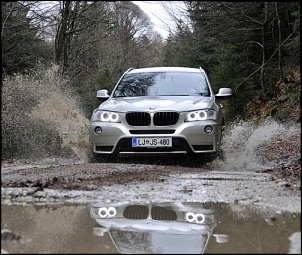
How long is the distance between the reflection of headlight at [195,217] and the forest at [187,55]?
24.6 feet

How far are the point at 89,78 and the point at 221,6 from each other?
19.8 m

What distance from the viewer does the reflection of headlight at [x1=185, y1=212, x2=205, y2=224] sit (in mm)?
3160

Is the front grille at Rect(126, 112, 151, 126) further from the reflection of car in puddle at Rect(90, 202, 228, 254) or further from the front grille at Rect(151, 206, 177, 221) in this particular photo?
the front grille at Rect(151, 206, 177, 221)

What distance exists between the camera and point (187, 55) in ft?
94.4

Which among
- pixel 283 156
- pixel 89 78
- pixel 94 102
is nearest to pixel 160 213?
pixel 283 156

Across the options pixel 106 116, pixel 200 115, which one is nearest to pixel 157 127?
pixel 200 115

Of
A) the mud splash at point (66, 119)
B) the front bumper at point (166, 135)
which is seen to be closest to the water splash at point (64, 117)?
the mud splash at point (66, 119)

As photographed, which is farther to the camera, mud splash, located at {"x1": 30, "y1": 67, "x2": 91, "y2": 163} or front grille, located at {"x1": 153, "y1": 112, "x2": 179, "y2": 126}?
mud splash, located at {"x1": 30, "y1": 67, "x2": 91, "y2": 163}

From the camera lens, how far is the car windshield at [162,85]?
8.33 m

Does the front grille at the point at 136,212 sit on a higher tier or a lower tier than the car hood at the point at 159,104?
lower

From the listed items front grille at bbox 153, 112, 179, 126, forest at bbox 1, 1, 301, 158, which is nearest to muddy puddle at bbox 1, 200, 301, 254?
front grille at bbox 153, 112, 179, 126

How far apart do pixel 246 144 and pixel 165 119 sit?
2740 millimetres

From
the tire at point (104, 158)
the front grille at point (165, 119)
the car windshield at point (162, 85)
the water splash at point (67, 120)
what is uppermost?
the car windshield at point (162, 85)

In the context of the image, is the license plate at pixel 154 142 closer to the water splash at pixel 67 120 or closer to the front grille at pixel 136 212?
the water splash at pixel 67 120
